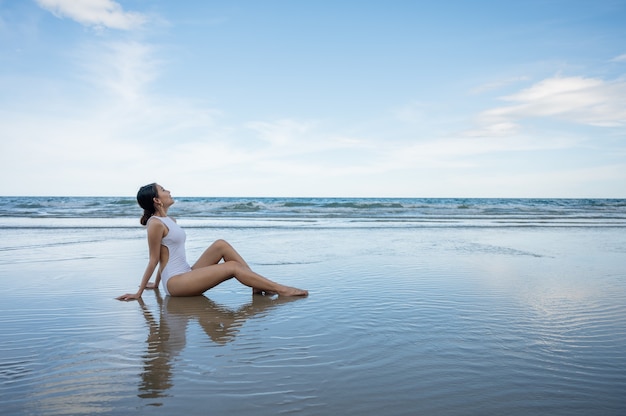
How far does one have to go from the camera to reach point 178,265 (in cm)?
564

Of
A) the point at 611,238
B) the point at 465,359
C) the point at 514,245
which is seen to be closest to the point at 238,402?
the point at 465,359

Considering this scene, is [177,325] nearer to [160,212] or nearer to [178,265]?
[178,265]

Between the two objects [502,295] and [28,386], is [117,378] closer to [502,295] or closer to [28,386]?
[28,386]

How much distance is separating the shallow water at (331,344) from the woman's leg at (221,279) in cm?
19

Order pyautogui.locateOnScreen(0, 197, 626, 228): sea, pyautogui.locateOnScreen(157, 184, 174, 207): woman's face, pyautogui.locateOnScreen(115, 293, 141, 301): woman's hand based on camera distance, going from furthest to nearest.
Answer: pyautogui.locateOnScreen(0, 197, 626, 228): sea < pyautogui.locateOnScreen(157, 184, 174, 207): woman's face < pyautogui.locateOnScreen(115, 293, 141, 301): woman's hand

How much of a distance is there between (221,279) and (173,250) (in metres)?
0.71

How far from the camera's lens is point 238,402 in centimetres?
249

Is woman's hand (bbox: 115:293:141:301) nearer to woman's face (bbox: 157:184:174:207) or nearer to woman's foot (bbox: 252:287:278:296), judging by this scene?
woman's face (bbox: 157:184:174:207)

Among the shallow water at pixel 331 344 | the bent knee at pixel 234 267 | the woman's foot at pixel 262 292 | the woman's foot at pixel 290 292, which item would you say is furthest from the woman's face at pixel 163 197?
the woman's foot at pixel 290 292

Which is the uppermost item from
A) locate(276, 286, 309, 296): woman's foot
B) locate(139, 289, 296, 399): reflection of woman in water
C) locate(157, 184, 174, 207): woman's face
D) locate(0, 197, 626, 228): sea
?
locate(157, 184, 174, 207): woman's face

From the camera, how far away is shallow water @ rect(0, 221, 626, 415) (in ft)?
8.32

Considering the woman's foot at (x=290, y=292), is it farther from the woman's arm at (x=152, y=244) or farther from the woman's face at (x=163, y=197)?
the woman's face at (x=163, y=197)

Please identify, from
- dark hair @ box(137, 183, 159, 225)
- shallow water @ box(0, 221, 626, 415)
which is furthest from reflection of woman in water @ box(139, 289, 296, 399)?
dark hair @ box(137, 183, 159, 225)

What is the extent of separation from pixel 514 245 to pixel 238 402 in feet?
32.5
